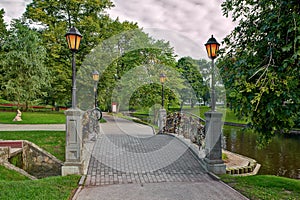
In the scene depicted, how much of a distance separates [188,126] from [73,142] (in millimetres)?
4774

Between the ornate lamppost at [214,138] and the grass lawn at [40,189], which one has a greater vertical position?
the ornate lamppost at [214,138]

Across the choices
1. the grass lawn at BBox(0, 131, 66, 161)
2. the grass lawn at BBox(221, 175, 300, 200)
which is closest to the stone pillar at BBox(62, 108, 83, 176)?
the grass lawn at BBox(0, 131, 66, 161)

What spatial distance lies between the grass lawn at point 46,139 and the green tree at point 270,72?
6.42 meters

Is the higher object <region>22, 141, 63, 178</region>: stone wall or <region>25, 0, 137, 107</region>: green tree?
<region>25, 0, 137, 107</region>: green tree

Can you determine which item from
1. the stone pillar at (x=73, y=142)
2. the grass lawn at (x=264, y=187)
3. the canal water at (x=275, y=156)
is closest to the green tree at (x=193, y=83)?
the canal water at (x=275, y=156)

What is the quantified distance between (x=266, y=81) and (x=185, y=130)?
21.6 feet

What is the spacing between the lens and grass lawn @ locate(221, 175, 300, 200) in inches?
163

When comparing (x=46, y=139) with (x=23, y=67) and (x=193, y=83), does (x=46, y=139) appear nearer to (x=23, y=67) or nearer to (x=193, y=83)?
(x=23, y=67)

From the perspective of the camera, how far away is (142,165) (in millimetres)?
6320

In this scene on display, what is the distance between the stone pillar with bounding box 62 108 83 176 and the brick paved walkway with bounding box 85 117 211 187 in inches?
15.5

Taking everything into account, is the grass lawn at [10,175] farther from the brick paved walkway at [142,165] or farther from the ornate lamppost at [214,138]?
the ornate lamppost at [214,138]

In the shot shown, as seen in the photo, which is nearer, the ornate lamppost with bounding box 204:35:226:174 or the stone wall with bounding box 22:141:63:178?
the ornate lamppost with bounding box 204:35:226:174

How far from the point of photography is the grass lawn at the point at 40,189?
390cm

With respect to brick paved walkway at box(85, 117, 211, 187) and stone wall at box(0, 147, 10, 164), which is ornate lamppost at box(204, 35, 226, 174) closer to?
brick paved walkway at box(85, 117, 211, 187)
